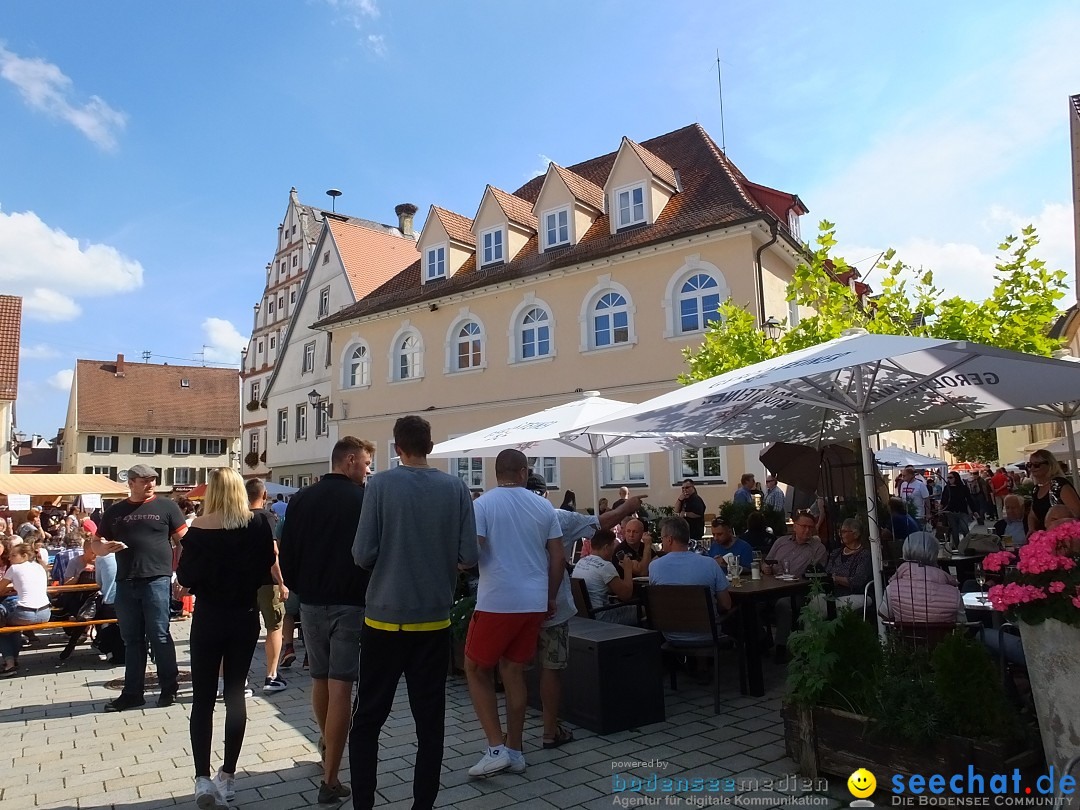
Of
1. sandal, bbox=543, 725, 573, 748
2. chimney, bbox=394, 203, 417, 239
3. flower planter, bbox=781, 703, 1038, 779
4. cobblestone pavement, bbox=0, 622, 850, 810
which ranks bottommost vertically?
cobblestone pavement, bbox=0, 622, 850, 810

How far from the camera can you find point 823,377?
586 centimetres

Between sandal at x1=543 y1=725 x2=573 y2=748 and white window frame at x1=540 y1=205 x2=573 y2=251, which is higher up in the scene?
white window frame at x1=540 y1=205 x2=573 y2=251

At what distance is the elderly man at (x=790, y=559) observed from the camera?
7602 mm

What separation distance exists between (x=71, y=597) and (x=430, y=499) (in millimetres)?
7284

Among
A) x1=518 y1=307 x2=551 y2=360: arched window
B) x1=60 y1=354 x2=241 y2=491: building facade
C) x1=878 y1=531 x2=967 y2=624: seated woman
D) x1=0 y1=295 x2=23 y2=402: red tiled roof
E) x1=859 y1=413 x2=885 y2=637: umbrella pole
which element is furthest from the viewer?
x1=60 y1=354 x2=241 y2=491: building facade

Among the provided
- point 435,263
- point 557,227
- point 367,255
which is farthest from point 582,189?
point 367,255

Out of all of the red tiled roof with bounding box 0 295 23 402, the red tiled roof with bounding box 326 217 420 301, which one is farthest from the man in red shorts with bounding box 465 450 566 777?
the red tiled roof with bounding box 0 295 23 402

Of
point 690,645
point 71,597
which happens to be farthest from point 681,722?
point 71,597

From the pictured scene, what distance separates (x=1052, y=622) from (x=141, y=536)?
6327 millimetres

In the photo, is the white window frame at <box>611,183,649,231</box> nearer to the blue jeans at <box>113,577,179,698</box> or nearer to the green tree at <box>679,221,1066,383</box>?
the green tree at <box>679,221,1066,383</box>

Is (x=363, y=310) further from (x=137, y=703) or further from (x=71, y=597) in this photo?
(x=137, y=703)

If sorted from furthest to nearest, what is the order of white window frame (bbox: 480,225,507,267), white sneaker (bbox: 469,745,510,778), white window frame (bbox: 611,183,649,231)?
white window frame (bbox: 480,225,507,267) < white window frame (bbox: 611,183,649,231) < white sneaker (bbox: 469,745,510,778)

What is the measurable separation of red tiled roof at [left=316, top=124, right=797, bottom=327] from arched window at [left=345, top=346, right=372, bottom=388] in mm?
1272

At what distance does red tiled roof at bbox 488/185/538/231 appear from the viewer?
23.6 m
